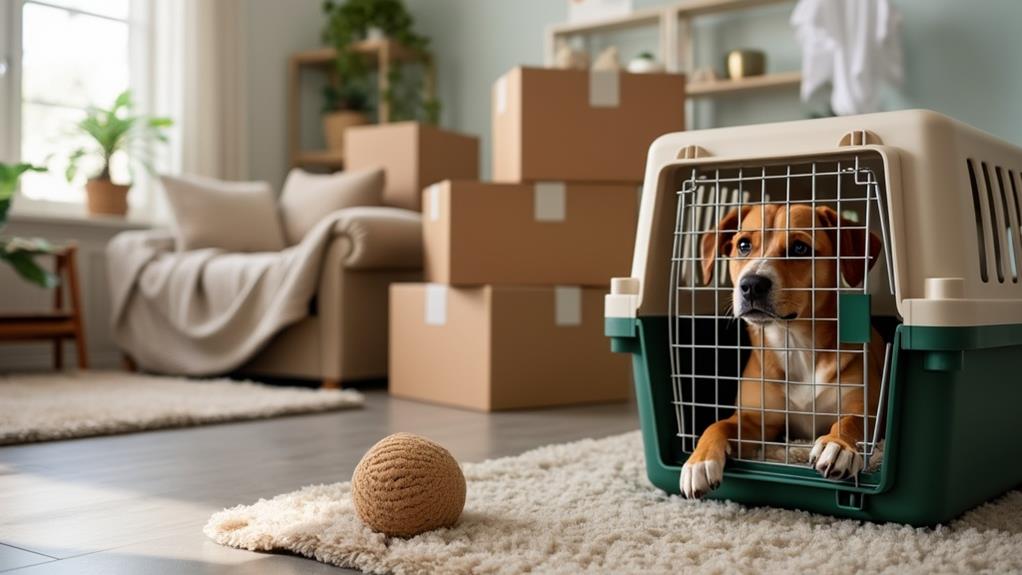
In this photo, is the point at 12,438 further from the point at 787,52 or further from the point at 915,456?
the point at 787,52

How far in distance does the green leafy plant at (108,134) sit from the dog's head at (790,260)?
11.1 ft

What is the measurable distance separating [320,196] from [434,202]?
1.17 metres

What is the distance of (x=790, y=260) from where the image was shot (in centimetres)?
147

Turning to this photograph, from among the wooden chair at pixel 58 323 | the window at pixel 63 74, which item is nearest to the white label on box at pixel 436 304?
the wooden chair at pixel 58 323

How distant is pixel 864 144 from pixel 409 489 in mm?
775

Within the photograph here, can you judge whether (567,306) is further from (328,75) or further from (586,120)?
(328,75)

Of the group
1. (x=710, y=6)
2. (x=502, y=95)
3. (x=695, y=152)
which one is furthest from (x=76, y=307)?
(x=695, y=152)

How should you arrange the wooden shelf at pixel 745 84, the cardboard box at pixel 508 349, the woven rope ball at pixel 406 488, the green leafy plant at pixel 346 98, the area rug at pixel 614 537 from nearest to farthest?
the area rug at pixel 614 537 < the woven rope ball at pixel 406 488 < the cardboard box at pixel 508 349 < the wooden shelf at pixel 745 84 < the green leafy plant at pixel 346 98

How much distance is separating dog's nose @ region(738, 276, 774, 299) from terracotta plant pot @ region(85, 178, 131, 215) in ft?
11.4

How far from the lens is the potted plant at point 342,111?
498 cm

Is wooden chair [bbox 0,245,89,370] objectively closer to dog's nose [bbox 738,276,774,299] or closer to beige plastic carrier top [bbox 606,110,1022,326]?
beige plastic carrier top [bbox 606,110,1022,326]

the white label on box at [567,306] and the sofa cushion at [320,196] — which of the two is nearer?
the white label on box at [567,306]

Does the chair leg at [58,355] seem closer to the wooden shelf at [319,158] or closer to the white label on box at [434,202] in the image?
the wooden shelf at [319,158]

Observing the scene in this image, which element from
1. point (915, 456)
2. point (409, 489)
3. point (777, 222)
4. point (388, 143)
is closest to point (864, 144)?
point (777, 222)
